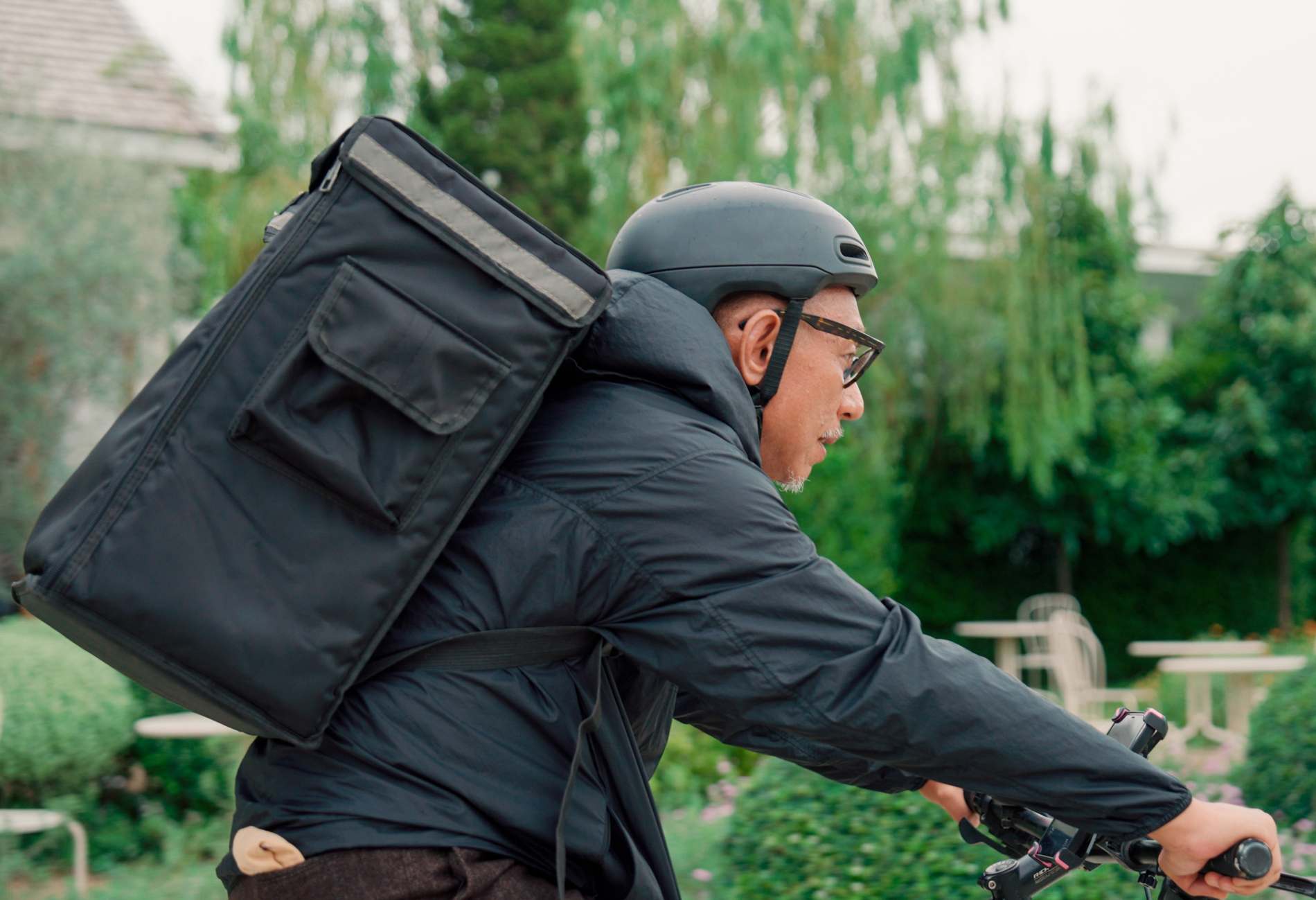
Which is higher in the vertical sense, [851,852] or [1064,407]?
[851,852]

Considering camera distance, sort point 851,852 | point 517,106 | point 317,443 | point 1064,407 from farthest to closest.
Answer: point 1064,407 → point 517,106 → point 851,852 → point 317,443

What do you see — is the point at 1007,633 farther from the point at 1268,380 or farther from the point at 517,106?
the point at 517,106

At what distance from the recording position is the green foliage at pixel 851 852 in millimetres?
4004

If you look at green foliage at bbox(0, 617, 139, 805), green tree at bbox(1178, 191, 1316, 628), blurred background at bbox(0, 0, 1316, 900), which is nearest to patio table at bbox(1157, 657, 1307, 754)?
blurred background at bbox(0, 0, 1316, 900)

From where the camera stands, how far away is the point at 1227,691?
430 inches

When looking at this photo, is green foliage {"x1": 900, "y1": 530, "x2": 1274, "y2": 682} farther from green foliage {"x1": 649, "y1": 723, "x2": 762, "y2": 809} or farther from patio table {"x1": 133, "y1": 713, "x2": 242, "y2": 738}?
patio table {"x1": 133, "y1": 713, "x2": 242, "y2": 738}

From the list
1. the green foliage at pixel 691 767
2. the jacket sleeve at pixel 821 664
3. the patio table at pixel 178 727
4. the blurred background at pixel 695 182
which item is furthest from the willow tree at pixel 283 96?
the jacket sleeve at pixel 821 664

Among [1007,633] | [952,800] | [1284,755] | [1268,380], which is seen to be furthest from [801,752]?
[1268,380]

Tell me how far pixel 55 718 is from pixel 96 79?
769cm

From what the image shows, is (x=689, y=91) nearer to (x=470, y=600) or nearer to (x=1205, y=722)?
(x=1205, y=722)

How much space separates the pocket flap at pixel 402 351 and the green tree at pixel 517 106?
8.64 m

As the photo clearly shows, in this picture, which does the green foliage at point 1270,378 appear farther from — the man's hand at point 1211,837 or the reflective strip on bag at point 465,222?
the reflective strip on bag at point 465,222

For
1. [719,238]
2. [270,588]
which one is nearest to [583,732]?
[270,588]

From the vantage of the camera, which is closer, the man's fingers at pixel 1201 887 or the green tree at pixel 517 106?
the man's fingers at pixel 1201 887
